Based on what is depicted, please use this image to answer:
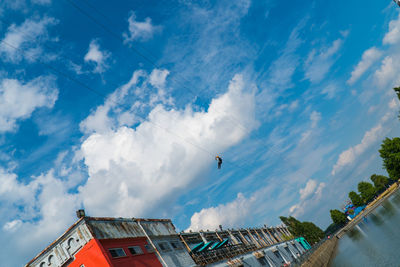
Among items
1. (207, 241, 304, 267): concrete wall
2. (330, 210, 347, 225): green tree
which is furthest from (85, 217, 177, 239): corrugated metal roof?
(330, 210, 347, 225): green tree

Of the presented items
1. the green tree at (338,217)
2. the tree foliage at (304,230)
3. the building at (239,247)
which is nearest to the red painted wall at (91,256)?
the building at (239,247)

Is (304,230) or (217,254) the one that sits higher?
(217,254)

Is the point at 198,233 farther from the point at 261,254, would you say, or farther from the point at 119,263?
the point at 119,263

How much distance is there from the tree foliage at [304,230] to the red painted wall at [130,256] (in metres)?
66.7

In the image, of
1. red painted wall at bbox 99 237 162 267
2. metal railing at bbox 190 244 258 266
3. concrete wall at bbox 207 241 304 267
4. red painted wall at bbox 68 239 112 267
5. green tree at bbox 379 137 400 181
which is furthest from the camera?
green tree at bbox 379 137 400 181

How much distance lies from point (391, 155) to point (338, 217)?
28492mm

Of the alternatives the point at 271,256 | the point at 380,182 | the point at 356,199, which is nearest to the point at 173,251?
the point at 271,256

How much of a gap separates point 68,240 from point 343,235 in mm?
66241

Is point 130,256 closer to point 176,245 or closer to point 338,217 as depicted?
point 176,245

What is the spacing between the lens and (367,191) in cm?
8819

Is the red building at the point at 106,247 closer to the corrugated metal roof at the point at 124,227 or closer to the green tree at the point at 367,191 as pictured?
the corrugated metal roof at the point at 124,227

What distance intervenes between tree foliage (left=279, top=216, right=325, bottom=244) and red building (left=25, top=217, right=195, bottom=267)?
64564 mm

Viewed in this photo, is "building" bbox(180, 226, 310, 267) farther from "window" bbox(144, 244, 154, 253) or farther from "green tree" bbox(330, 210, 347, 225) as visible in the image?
"green tree" bbox(330, 210, 347, 225)

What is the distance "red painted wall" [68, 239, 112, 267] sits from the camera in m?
21.1
